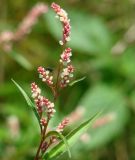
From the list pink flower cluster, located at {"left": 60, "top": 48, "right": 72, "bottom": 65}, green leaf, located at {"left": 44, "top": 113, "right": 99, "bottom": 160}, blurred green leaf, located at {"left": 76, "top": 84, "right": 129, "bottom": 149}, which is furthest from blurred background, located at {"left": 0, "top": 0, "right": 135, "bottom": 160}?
pink flower cluster, located at {"left": 60, "top": 48, "right": 72, "bottom": 65}

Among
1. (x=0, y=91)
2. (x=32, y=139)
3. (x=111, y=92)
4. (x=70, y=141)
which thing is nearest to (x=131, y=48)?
(x=111, y=92)

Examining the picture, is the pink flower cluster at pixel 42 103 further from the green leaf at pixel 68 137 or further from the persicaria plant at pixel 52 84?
the green leaf at pixel 68 137

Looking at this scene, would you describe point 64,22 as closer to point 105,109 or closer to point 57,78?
point 57,78

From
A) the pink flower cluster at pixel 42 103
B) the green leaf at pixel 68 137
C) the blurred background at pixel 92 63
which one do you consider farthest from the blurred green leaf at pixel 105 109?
the pink flower cluster at pixel 42 103

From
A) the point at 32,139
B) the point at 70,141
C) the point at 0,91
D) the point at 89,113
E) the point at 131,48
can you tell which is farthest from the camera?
the point at 131,48

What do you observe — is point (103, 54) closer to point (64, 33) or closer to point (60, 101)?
point (60, 101)

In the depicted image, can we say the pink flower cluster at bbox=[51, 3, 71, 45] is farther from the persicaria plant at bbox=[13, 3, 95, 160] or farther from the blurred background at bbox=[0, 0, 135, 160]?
the blurred background at bbox=[0, 0, 135, 160]

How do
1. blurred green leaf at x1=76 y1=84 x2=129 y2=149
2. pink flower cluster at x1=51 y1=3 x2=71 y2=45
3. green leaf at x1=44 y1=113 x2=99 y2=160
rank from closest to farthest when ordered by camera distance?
1. pink flower cluster at x1=51 y1=3 x2=71 y2=45
2. green leaf at x1=44 y1=113 x2=99 y2=160
3. blurred green leaf at x1=76 y1=84 x2=129 y2=149

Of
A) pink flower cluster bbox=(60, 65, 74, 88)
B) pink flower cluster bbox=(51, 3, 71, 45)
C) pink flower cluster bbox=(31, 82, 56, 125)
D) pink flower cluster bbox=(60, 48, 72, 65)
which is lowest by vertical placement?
pink flower cluster bbox=(31, 82, 56, 125)
